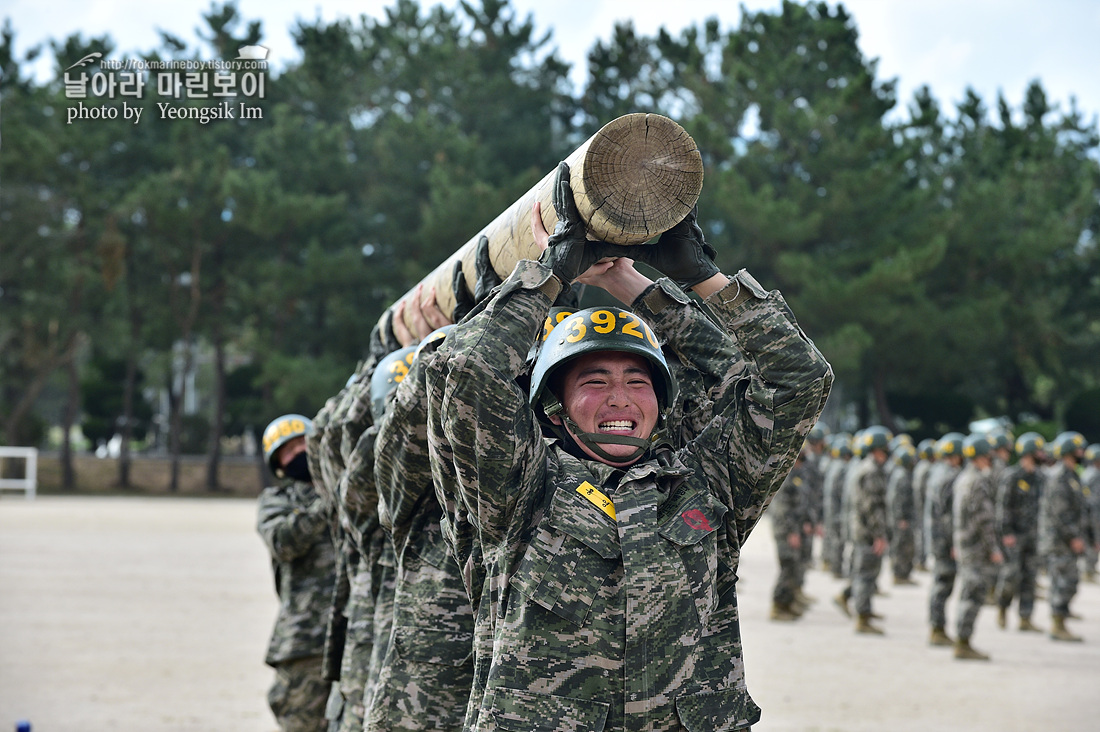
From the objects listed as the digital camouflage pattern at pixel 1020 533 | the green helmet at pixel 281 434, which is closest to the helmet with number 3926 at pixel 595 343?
the green helmet at pixel 281 434

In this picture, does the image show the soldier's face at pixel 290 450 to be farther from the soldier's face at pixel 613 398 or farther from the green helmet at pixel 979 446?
the green helmet at pixel 979 446

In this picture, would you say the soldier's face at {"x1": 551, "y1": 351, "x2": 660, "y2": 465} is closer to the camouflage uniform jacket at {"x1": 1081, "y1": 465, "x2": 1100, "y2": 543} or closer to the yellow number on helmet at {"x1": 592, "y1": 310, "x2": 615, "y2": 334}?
the yellow number on helmet at {"x1": 592, "y1": 310, "x2": 615, "y2": 334}

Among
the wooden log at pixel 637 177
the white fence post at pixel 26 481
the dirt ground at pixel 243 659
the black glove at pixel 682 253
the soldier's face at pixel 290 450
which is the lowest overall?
the dirt ground at pixel 243 659

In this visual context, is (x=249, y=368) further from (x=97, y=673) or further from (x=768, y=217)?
(x=97, y=673)

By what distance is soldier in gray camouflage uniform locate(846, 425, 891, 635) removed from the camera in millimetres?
12891

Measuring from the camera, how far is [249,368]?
4091 centimetres

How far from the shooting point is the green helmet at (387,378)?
189 inches

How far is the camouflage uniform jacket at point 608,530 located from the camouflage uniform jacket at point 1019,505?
11.4 metres

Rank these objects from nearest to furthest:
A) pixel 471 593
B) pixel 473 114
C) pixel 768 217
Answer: pixel 471 593
pixel 768 217
pixel 473 114

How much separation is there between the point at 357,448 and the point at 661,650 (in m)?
2.25

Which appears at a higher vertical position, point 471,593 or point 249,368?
point 249,368

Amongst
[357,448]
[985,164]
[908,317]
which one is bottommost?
[357,448]

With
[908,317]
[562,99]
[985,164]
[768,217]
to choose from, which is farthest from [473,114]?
[985,164]

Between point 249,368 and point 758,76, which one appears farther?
point 249,368
